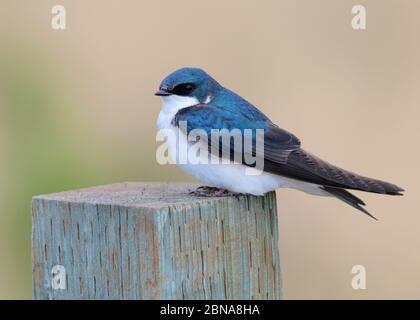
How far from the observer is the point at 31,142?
3.77 metres

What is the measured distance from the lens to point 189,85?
287cm

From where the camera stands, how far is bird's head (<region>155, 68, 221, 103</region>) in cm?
284

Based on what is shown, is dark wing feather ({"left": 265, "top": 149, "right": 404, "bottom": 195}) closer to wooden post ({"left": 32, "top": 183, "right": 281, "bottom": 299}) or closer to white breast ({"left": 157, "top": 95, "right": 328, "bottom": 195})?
white breast ({"left": 157, "top": 95, "right": 328, "bottom": 195})

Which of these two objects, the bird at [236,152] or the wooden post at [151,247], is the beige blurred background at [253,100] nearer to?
the bird at [236,152]

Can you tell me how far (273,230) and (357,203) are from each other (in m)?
0.51

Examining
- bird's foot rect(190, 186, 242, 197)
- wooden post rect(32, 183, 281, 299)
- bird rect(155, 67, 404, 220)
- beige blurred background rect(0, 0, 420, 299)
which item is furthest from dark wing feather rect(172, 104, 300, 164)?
beige blurred background rect(0, 0, 420, 299)

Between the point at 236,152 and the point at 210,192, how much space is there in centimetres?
26

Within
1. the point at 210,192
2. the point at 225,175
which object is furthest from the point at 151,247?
the point at 225,175

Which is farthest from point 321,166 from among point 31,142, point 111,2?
point 111,2

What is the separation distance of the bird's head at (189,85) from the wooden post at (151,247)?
2.18 feet

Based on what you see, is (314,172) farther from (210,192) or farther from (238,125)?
(210,192)

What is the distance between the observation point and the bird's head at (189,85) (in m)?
2.84
